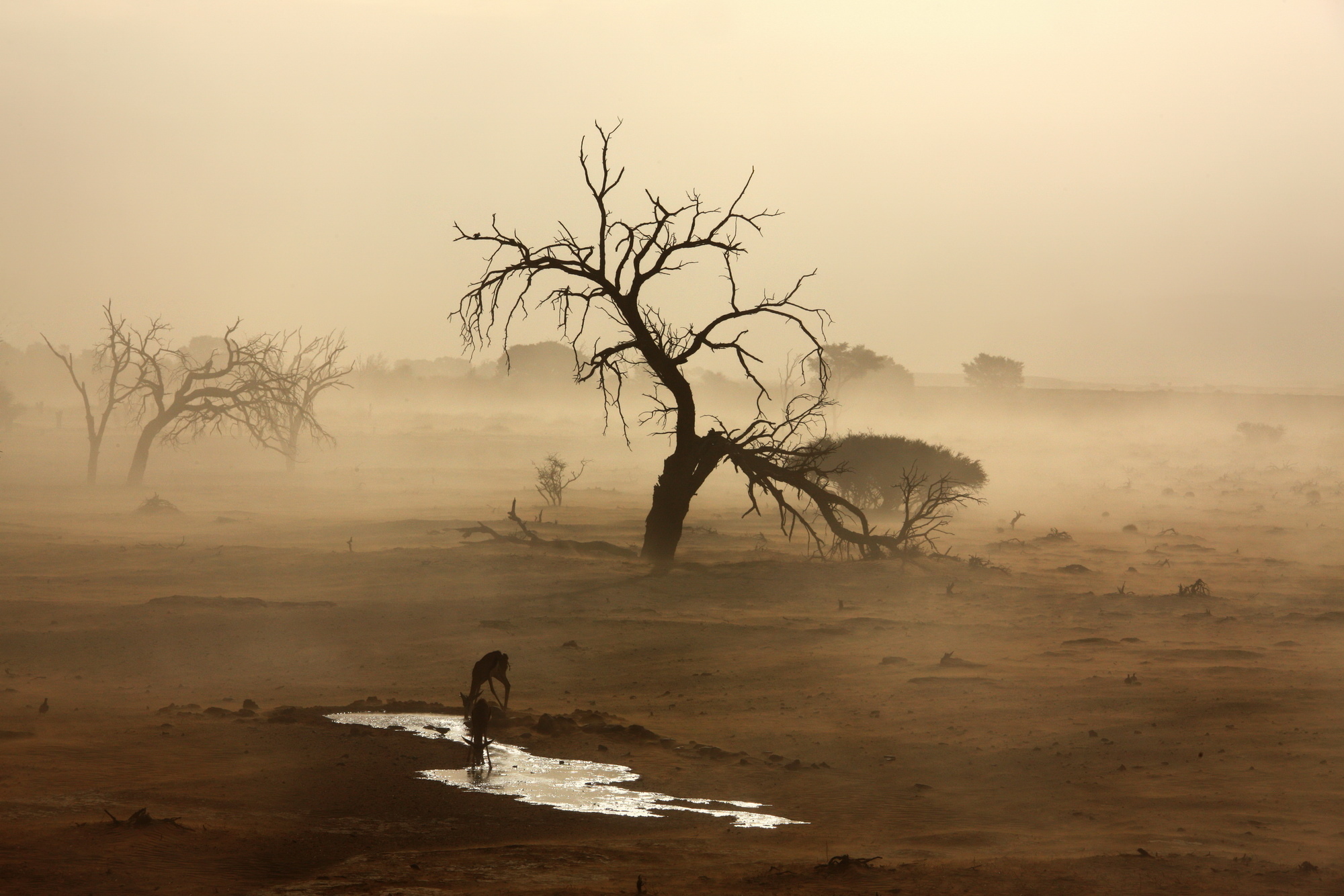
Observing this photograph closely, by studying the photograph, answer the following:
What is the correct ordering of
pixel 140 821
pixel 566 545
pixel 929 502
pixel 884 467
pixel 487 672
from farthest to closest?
pixel 884 467 < pixel 929 502 < pixel 566 545 < pixel 487 672 < pixel 140 821

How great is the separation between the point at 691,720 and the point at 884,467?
2144 cm

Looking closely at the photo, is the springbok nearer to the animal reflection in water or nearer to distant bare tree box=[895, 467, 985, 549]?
the animal reflection in water

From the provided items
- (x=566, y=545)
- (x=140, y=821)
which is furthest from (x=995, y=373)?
(x=140, y=821)

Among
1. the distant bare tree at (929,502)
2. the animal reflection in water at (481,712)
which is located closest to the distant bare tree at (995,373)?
the distant bare tree at (929,502)

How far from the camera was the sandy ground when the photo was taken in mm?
5648

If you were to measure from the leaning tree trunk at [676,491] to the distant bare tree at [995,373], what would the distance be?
72010mm

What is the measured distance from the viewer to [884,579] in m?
16.5

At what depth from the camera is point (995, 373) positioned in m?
86.3

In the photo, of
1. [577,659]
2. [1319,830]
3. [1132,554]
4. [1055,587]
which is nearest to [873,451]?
[1132,554]

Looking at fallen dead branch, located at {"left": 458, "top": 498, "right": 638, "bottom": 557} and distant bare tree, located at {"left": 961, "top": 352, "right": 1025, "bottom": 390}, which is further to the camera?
distant bare tree, located at {"left": 961, "top": 352, "right": 1025, "bottom": 390}

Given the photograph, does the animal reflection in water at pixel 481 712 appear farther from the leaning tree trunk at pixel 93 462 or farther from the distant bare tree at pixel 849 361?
the distant bare tree at pixel 849 361

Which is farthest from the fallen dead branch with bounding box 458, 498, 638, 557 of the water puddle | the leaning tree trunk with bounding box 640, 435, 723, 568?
the water puddle

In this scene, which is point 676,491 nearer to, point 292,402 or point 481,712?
point 481,712

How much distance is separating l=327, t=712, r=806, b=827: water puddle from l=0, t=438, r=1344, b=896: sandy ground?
0.17m
